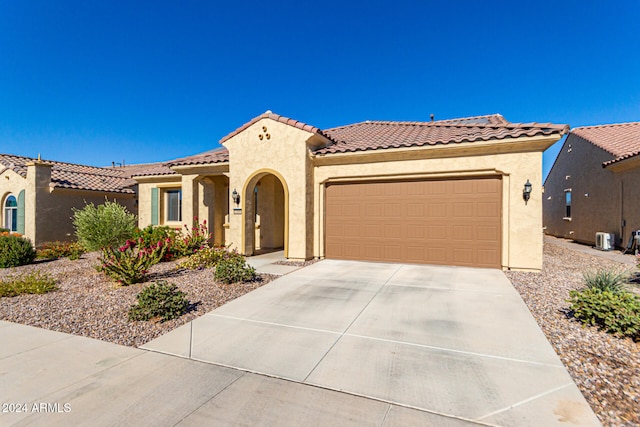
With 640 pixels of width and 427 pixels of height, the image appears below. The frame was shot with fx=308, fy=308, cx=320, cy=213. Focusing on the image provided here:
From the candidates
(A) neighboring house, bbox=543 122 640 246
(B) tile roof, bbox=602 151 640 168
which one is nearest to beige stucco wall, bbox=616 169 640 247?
(A) neighboring house, bbox=543 122 640 246

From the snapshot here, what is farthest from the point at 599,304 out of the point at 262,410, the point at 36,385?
the point at 36,385

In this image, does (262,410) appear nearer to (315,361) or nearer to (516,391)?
(315,361)

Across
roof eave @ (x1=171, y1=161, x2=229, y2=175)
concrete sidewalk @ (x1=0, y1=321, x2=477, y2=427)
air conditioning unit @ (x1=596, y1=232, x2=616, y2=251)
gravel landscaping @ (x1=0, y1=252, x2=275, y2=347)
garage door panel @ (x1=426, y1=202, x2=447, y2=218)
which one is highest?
roof eave @ (x1=171, y1=161, x2=229, y2=175)

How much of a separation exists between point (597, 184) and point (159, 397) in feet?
68.9

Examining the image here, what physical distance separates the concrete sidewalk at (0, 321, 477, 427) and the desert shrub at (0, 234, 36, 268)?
9.51 meters

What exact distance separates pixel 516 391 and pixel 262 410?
101 inches

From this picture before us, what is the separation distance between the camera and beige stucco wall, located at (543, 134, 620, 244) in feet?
48.6

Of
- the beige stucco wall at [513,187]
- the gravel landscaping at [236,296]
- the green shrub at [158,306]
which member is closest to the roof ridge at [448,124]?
the beige stucco wall at [513,187]

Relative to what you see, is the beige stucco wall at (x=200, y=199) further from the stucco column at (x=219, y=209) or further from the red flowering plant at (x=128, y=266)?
the red flowering plant at (x=128, y=266)

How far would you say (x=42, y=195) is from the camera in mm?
14508

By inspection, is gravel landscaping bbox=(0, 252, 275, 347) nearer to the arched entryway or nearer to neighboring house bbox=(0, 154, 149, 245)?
the arched entryway

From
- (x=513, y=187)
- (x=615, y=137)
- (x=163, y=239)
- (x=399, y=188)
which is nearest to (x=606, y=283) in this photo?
(x=513, y=187)

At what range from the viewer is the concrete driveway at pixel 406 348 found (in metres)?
2.96

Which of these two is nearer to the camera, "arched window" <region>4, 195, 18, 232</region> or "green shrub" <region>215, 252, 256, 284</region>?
"green shrub" <region>215, 252, 256, 284</region>
